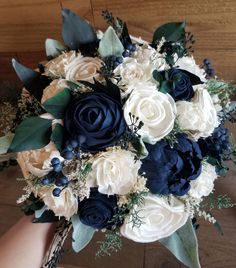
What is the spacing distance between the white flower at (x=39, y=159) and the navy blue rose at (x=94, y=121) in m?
0.04

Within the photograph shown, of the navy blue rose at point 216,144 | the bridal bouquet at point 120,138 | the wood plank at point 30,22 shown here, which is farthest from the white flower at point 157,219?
the wood plank at point 30,22

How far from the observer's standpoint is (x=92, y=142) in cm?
51

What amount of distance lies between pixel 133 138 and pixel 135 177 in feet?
0.20

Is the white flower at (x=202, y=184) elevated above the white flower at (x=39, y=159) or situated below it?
below

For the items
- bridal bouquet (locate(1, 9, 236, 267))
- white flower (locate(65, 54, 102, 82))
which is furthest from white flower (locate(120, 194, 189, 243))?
white flower (locate(65, 54, 102, 82))

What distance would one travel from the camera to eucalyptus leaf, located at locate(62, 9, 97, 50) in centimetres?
64

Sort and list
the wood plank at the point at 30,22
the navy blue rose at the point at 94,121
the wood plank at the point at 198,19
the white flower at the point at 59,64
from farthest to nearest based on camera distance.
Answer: the wood plank at the point at 30,22 → the wood plank at the point at 198,19 → the white flower at the point at 59,64 → the navy blue rose at the point at 94,121

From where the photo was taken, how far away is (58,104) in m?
0.53

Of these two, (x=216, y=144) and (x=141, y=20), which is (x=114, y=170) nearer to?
(x=216, y=144)

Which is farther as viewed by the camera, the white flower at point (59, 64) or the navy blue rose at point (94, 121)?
the white flower at point (59, 64)

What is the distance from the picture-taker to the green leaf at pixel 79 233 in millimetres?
601

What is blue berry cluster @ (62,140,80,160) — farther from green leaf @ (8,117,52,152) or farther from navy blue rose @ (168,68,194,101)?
navy blue rose @ (168,68,194,101)

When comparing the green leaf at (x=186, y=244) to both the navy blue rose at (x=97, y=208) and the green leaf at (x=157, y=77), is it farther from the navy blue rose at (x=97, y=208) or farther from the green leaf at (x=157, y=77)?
the green leaf at (x=157, y=77)

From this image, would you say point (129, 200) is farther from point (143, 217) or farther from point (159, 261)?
point (159, 261)
